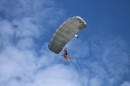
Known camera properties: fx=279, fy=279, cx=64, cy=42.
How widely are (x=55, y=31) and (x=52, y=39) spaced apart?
1.55 metres

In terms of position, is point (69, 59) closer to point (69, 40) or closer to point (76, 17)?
point (69, 40)

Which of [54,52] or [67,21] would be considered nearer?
[67,21]

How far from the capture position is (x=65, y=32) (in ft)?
130

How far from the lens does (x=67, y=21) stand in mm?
38125

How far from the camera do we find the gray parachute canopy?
1515 inches

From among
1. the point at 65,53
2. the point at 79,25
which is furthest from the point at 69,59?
the point at 79,25

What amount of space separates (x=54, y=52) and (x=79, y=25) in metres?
6.01

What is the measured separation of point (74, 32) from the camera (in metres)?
40.5

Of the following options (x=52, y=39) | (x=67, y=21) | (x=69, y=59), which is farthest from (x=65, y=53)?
(x=67, y=21)

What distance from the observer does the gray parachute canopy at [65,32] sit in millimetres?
38469

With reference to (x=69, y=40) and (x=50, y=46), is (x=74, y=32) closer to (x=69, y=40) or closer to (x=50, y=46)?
(x=69, y=40)

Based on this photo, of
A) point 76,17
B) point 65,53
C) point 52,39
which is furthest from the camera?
point 65,53

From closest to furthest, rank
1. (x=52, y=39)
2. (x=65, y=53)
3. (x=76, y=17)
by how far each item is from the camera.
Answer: (x=76, y=17)
(x=52, y=39)
(x=65, y=53)

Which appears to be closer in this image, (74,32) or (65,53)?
(74,32)
